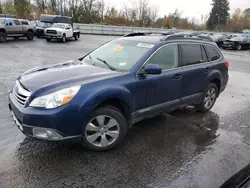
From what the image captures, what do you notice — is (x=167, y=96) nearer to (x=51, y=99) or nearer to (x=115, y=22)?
(x=51, y=99)

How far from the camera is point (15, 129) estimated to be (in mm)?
4383

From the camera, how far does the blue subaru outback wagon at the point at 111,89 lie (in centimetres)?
325

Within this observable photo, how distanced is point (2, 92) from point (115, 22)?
4316cm

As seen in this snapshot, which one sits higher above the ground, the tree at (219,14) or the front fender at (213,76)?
the tree at (219,14)

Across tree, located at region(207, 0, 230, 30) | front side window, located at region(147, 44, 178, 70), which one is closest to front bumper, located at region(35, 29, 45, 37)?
front side window, located at region(147, 44, 178, 70)

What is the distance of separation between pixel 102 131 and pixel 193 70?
2.39 metres

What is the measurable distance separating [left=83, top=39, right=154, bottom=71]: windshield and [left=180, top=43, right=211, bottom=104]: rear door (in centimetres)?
93

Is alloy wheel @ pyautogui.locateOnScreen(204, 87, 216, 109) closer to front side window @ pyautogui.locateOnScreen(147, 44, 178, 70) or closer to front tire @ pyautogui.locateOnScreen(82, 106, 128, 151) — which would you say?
front side window @ pyautogui.locateOnScreen(147, 44, 178, 70)

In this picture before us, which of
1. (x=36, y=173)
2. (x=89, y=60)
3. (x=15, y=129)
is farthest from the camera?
(x=89, y=60)

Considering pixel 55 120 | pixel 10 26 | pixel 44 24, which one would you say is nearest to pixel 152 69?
pixel 55 120

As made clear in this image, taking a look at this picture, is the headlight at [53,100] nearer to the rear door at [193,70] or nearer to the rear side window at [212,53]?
the rear door at [193,70]

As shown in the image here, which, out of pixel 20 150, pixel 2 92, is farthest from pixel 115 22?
pixel 20 150

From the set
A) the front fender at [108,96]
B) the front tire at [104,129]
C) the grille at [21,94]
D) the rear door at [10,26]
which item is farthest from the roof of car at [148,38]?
the rear door at [10,26]

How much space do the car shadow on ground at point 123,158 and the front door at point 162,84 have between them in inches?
22.4
